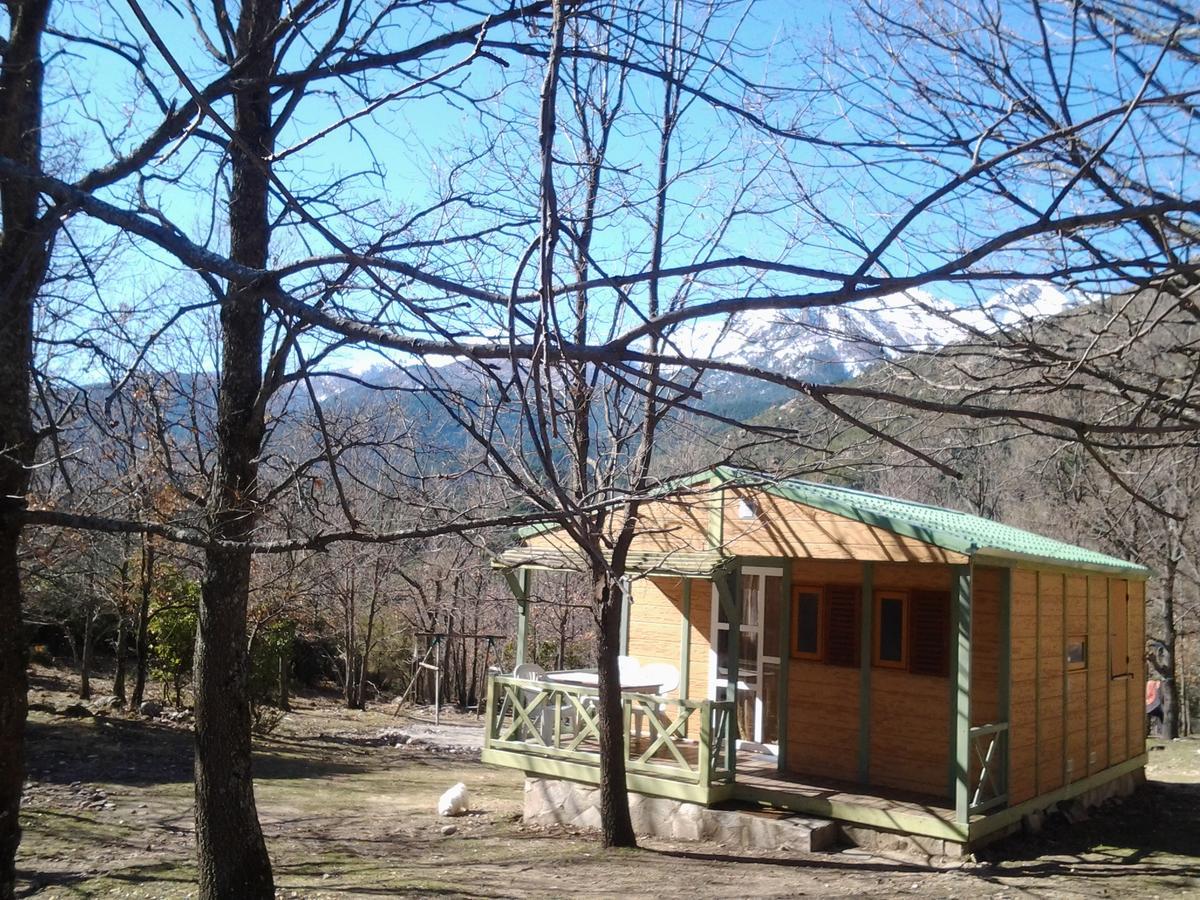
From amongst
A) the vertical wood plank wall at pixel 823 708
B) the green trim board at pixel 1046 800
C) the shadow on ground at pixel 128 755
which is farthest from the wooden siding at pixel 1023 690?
the shadow on ground at pixel 128 755

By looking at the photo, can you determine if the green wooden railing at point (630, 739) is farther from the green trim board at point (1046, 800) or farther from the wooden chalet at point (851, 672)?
the green trim board at point (1046, 800)

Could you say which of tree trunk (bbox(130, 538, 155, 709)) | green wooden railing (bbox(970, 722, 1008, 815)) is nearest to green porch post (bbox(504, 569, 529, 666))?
green wooden railing (bbox(970, 722, 1008, 815))

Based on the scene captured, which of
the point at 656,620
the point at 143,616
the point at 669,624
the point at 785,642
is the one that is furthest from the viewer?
the point at 143,616

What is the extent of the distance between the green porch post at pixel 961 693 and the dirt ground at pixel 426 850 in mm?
709

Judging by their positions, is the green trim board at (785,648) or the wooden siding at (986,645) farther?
the green trim board at (785,648)

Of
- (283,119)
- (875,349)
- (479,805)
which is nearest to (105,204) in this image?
(283,119)

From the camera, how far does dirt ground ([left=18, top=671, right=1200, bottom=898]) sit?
845 centimetres

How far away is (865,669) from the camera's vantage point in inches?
453

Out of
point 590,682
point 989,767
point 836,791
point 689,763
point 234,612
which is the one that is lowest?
point 836,791

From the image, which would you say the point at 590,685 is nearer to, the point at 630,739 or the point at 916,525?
the point at 630,739

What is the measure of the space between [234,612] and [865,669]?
7.69 metres

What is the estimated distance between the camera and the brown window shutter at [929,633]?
36.3 feet

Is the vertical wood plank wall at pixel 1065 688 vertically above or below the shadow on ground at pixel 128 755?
above

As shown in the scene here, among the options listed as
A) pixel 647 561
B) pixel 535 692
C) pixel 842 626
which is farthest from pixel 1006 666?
pixel 535 692
